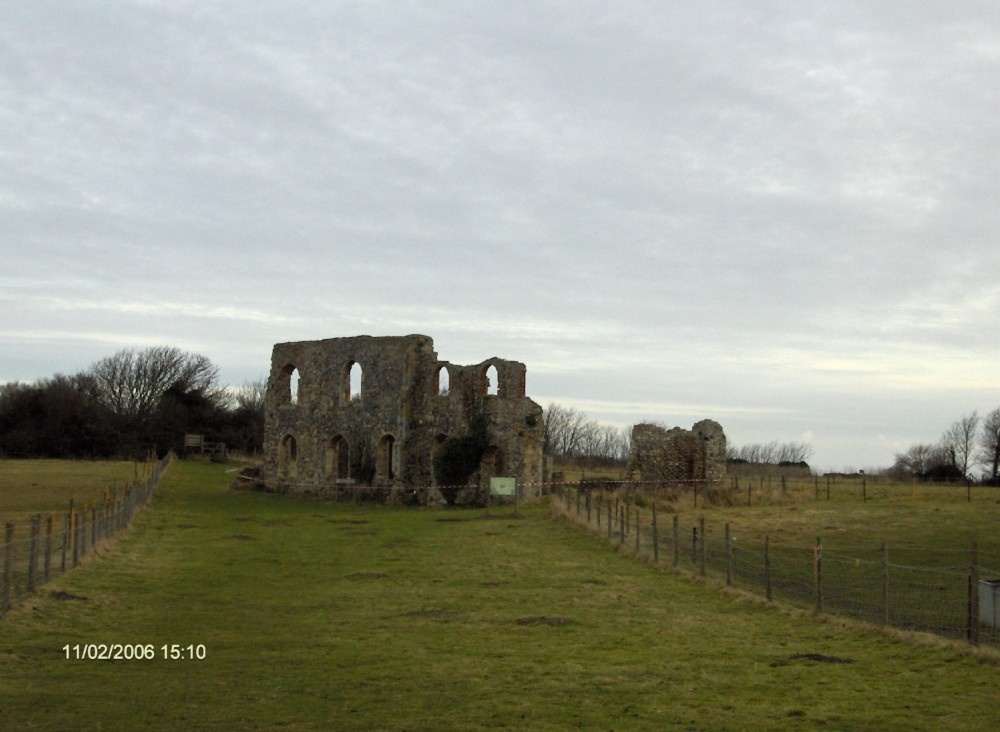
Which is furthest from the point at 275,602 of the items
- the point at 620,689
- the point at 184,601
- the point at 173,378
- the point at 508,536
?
the point at 173,378

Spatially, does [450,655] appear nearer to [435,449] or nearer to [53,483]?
[435,449]

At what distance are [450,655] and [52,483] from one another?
1544 inches

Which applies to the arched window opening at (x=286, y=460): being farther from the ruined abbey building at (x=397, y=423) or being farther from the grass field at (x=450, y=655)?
the grass field at (x=450, y=655)

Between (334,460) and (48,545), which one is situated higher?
(334,460)

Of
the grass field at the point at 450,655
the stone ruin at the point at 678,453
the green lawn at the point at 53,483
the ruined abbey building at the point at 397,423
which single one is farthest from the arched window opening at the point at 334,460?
the grass field at the point at 450,655

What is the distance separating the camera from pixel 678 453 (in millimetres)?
48375

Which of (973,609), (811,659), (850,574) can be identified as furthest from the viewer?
(850,574)

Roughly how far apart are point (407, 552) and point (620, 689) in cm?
1413

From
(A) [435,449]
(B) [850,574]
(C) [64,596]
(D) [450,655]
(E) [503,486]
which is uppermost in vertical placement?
(A) [435,449]

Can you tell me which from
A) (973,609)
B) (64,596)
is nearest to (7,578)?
(64,596)

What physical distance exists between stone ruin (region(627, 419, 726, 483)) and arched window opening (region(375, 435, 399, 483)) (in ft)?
32.9

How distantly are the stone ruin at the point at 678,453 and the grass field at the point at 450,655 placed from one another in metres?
24.0

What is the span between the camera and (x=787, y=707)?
1084 centimetres

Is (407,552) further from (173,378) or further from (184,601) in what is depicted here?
(173,378)
